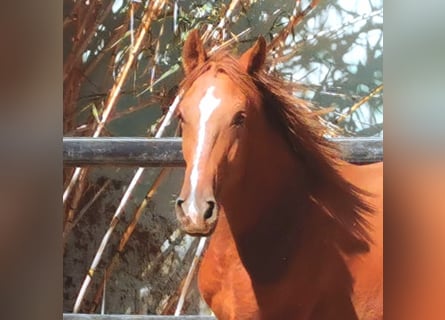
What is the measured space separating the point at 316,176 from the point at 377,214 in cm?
12

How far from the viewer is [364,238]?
97cm

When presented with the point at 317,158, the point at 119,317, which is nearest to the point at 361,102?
the point at 317,158

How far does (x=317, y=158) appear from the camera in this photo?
3.18 feet

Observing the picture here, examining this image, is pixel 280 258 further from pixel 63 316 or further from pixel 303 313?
pixel 63 316

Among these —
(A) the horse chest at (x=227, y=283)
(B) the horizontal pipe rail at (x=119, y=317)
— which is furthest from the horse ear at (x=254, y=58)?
(B) the horizontal pipe rail at (x=119, y=317)

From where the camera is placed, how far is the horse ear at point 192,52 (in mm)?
956

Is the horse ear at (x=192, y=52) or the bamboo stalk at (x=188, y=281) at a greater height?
the horse ear at (x=192, y=52)

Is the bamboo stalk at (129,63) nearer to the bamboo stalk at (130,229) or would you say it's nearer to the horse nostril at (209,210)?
the bamboo stalk at (130,229)

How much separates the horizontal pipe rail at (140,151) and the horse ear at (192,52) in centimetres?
13

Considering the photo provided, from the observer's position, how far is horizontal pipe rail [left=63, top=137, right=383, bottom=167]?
0.97m

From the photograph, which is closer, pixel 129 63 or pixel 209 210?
pixel 209 210

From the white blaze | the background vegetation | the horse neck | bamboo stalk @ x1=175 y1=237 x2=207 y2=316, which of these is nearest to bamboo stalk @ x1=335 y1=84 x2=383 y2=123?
the background vegetation

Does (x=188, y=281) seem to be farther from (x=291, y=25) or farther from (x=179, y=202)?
(x=291, y=25)

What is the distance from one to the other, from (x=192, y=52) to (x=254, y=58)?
0.35 ft
